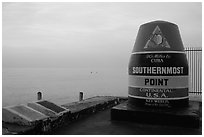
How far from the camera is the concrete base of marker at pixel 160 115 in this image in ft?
24.0

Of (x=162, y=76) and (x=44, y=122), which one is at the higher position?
(x=162, y=76)

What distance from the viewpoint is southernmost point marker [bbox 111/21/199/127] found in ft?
26.2

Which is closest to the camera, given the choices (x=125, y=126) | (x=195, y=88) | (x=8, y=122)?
(x=8, y=122)

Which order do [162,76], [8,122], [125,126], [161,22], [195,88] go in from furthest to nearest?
[195,88], [161,22], [162,76], [125,126], [8,122]

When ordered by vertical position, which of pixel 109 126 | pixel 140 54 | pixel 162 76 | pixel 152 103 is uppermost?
pixel 140 54

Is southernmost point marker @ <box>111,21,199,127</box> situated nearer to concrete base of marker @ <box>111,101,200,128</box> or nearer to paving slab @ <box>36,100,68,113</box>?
concrete base of marker @ <box>111,101,200,128</box>

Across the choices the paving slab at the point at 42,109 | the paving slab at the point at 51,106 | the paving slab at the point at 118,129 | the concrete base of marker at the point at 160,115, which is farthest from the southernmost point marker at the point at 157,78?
the paving slab at the point at 42,109

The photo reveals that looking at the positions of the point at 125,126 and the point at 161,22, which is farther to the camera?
the point at 161,22

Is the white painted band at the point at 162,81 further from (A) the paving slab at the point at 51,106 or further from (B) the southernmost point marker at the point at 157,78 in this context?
(A) the paving slab at the point at 51,106

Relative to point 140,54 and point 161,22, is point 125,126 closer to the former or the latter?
point 140,54

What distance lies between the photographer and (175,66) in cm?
802

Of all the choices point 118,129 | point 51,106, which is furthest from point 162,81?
point 51,106

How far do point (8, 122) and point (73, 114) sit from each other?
2.21 meters

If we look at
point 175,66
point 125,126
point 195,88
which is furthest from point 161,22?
point 195,88
